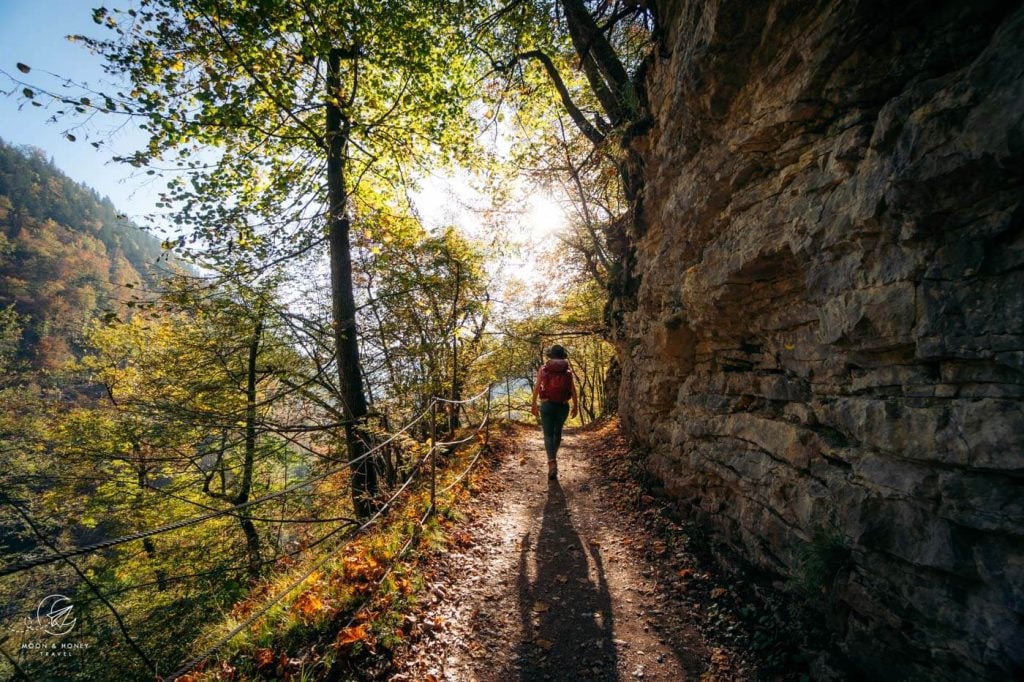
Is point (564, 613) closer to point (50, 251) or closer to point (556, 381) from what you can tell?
point (556, 381)

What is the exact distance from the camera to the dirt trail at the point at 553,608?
3.32 metres

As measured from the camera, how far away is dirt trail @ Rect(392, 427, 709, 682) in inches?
131

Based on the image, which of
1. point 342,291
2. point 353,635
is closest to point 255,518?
point 353,635

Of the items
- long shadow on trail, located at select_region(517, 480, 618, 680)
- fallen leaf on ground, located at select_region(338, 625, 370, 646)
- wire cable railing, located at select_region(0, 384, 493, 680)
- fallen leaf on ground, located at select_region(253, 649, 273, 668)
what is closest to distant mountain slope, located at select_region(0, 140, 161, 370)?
wire cable railing, located at select_region(0, 384, 493, 680)

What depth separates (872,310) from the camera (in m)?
2.70

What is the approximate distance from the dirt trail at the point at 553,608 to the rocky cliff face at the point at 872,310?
3.73ft

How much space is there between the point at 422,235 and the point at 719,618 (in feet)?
27.9

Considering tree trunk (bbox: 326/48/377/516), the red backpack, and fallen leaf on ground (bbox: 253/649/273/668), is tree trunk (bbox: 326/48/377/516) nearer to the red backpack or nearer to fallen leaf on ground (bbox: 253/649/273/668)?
the red backpack

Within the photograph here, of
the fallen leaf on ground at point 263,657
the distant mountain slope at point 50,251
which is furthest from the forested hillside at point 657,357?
the distant mountain slope at point 50,251

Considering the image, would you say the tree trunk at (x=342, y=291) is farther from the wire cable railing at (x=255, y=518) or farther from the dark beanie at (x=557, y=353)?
the dark beanie at (x=557, y=353)

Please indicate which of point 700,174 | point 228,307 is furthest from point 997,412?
point 228,307

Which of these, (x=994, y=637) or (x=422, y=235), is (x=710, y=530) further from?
(x=422, y=235)

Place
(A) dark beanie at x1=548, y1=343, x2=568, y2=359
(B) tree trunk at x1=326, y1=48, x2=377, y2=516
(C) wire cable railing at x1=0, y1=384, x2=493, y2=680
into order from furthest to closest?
(B) tree trunk at x1=326, y1=48, x2=377, y2=516 < (A) dark beanie at x1=548, y1=343, x2=568, y2=359 < (C) wire cable railing at x1=0, y1=384, x2=493, y2=680

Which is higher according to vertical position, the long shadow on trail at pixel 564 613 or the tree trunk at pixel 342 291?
the tree trunk at pixel 342 291
